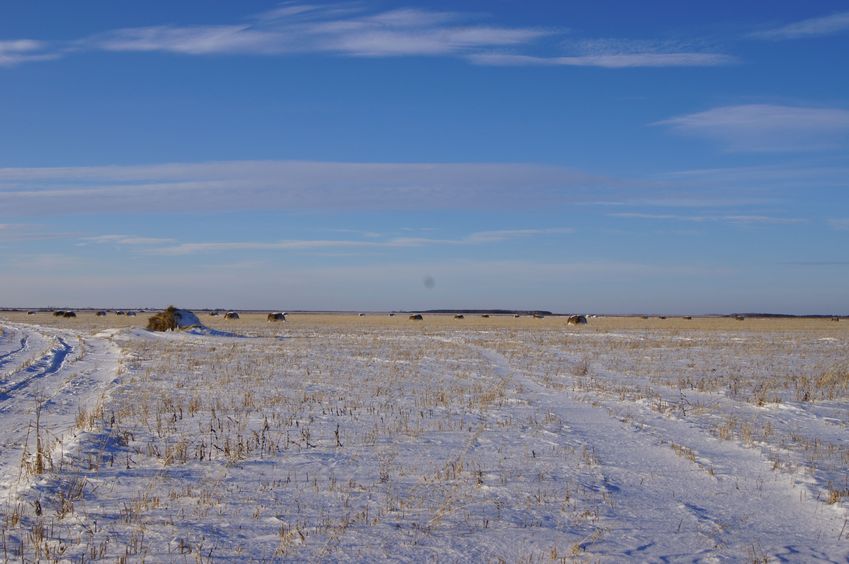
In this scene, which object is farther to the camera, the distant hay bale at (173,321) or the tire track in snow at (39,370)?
the distant hay bale at (173,321)

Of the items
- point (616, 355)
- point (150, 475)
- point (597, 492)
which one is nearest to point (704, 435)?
point (597, 492)

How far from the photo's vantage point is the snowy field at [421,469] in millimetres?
6695

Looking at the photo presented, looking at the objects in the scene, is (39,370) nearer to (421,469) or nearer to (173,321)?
(421,469)

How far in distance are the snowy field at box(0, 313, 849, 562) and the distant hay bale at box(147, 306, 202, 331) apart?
32.2 meters

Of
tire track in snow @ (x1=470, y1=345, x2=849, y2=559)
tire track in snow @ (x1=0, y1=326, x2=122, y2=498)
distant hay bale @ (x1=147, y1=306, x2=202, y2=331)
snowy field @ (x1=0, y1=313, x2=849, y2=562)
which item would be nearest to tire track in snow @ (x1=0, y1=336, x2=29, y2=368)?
tire track in snow @ (x1=0, y1=326, x2=122, y2=498)

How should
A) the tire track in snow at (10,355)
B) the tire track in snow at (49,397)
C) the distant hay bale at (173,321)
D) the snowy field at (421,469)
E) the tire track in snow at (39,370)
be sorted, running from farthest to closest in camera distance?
the distant hay bale at (173,321) → the tire track in snow at (10,355) → the tire track in snow at (39,370) → the tire track in snow at (49,397) → the snowy field at (421,469)

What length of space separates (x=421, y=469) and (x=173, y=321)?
46664 millimetres

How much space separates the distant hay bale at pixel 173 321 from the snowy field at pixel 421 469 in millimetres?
32189

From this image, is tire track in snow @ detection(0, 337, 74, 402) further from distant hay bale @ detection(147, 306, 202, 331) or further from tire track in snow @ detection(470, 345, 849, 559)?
distant hay bale @ detection(147, 306, 202, 331)

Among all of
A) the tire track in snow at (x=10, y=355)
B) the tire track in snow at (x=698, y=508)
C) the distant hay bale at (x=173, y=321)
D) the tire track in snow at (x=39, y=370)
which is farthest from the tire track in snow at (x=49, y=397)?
the distant hay bale at (x=173, y=321)

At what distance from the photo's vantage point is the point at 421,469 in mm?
9562

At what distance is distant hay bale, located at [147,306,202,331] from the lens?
5241cm

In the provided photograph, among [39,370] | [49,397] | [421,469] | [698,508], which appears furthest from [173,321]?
[698,508]

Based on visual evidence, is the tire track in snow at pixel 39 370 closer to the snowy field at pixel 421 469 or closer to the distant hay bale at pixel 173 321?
the snowy field at pixel 421 469
